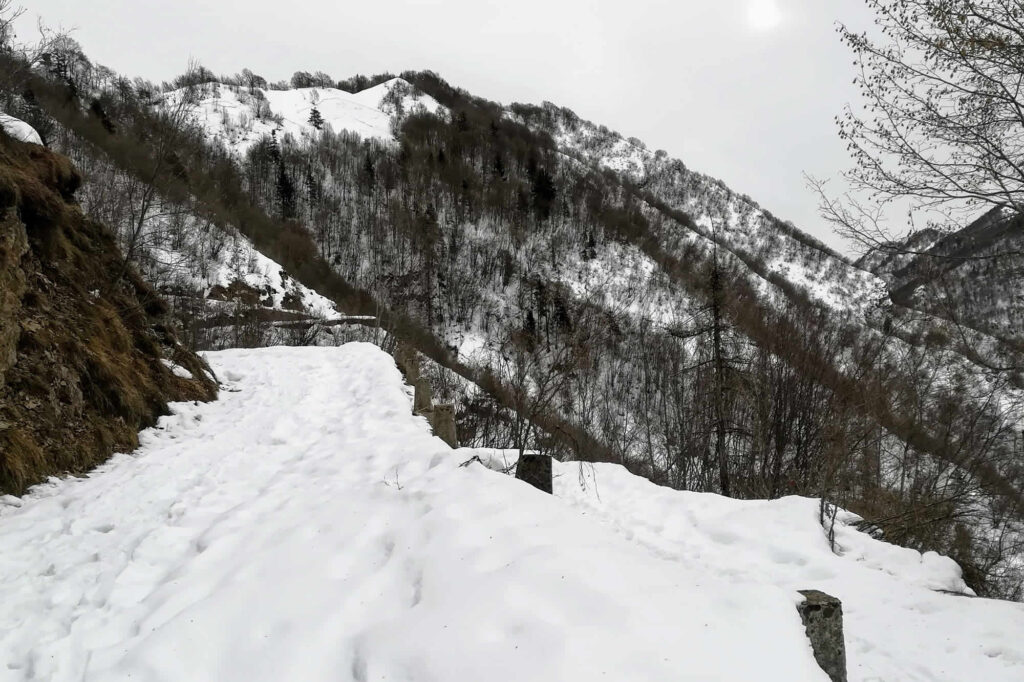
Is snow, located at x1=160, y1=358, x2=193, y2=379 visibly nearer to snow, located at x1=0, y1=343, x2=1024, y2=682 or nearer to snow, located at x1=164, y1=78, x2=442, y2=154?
snow, located at x1=0, y1=343, x2=1024, y2=682

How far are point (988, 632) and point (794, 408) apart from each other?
12025mm

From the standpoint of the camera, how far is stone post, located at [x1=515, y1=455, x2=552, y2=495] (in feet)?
17.8

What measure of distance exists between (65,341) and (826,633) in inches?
280

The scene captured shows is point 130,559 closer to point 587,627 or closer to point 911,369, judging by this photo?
point 587,627

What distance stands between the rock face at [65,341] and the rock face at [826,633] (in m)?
5.49

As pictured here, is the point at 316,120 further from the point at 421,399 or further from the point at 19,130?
the point at 421,399

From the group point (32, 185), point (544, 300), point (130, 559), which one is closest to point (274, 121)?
point (544, 300)

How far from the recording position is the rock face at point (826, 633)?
90.7 inches

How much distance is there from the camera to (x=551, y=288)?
51.9 m

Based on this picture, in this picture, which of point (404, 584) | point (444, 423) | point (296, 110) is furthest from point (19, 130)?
point (296, 110)

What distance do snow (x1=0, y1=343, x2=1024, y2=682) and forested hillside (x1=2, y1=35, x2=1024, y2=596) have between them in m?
1.98

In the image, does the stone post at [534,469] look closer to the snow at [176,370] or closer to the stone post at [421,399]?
the stone post at [421,399]

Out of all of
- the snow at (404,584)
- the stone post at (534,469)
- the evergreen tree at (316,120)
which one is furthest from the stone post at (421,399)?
the evergreen tree at (316,120)

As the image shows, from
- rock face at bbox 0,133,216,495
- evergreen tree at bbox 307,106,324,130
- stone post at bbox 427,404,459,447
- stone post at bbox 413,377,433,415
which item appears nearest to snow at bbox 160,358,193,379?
rock face at bbox 0,133,216,495
